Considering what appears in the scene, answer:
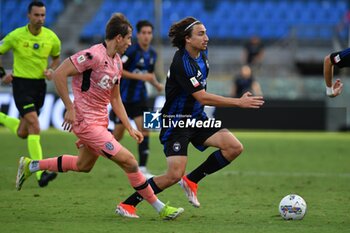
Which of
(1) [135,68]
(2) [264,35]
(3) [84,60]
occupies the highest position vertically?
(2) [264,35]

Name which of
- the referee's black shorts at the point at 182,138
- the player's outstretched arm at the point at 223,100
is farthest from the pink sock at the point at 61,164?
the player's outstretched arm at the point at 223,100

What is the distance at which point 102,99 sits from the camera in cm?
852

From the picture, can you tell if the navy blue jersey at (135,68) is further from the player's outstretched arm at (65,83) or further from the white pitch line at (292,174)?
the player's outstretched arm at (65,83)

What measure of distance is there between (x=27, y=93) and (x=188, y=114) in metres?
3.75

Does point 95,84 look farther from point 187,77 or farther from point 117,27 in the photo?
point 187,77

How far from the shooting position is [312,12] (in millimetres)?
30719

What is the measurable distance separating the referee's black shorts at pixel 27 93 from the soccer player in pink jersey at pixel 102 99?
10.9 ft

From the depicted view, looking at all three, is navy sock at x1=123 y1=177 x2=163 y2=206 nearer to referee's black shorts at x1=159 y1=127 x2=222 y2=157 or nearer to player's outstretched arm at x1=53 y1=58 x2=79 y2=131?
referee's black shorts at x1=159 y1=127 x2=222 y2=157

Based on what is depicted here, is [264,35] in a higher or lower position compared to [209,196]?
higher

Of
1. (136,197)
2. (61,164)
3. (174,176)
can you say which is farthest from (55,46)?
(174,176)

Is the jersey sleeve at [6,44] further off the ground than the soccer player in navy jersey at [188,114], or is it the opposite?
the jersey sleeve at [6,44]

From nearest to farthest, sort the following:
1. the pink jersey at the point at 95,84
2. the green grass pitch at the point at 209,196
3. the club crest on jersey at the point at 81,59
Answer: the green grass pitch at the point at 209,196
the club crest on jersey at the point at 81,59
the pink jersey at the point at 95,84

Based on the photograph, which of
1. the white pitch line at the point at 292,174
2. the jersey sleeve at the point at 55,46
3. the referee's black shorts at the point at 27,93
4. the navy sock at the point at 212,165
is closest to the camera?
the navy sock at the point at 212,165

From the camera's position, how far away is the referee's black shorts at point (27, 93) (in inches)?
458
